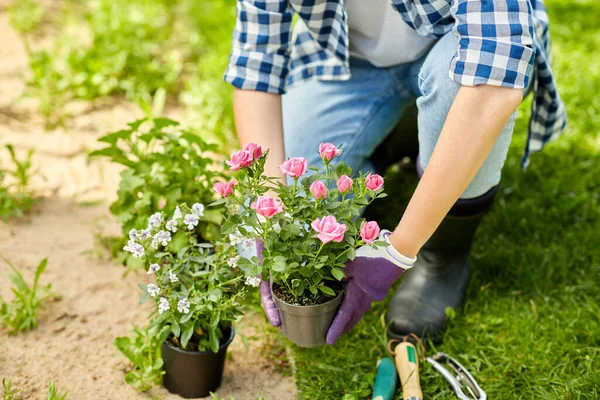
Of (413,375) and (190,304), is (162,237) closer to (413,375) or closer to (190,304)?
(190,304)

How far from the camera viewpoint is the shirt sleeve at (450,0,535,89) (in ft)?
4.38

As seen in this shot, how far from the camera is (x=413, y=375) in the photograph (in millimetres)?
1645

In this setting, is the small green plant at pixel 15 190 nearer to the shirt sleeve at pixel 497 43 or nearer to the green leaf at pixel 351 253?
the green leaf at pixel 351 253

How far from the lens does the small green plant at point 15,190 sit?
220 cm

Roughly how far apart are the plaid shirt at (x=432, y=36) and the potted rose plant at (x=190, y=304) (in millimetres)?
423

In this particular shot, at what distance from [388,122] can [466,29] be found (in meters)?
0.63

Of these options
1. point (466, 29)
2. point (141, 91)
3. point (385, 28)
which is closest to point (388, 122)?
point (385, 28)

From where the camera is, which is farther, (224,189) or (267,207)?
(224,189)

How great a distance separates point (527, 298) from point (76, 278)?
131 cm

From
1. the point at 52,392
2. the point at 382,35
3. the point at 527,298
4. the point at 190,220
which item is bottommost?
the point at 527,298

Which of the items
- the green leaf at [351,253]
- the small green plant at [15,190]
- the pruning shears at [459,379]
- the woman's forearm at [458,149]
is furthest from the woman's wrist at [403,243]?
the small green plant at [15,190]

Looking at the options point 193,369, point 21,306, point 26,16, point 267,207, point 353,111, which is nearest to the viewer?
point 267,207

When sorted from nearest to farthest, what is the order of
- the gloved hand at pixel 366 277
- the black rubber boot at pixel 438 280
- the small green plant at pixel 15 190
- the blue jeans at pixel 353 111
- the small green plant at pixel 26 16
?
the gloved hand at pixel 366 277, the black rubber boot at pixel 438 280, the blue jeans at pixel 353 111, the small green plant at pixel 15 190, the small green plant at pixel 26 16

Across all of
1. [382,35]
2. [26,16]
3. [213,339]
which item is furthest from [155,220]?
[26,16]
